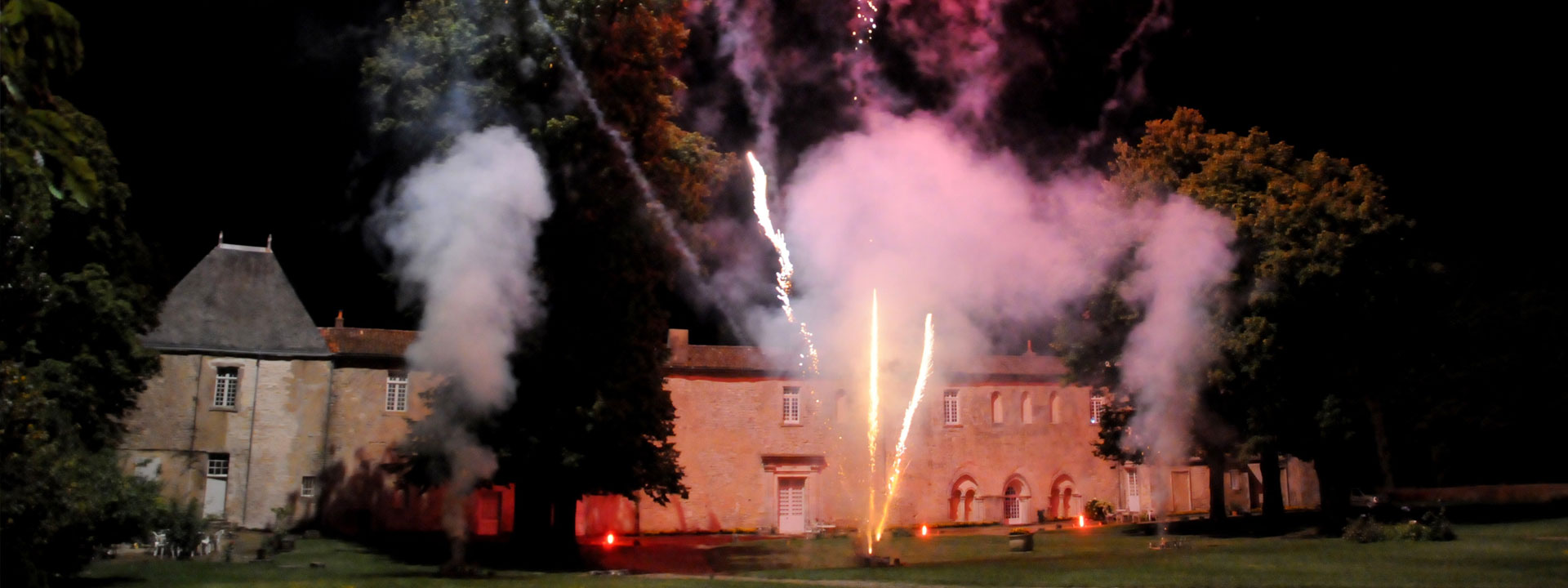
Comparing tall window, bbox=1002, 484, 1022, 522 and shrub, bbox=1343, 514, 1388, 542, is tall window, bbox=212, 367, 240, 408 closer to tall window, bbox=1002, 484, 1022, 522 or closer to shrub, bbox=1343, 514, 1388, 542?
tall window, bbox=1002, 484, 1022, 522

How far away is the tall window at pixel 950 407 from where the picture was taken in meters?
Result: 45.4

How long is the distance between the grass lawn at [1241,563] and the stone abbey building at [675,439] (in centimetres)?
744

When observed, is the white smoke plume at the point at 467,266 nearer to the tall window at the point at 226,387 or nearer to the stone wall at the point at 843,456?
the tall window at the point at 226,387

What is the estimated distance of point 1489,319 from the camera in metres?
36.2

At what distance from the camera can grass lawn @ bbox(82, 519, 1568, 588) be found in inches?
677

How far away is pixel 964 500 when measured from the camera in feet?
147

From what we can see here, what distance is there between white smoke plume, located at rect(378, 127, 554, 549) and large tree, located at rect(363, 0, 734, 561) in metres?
1.31

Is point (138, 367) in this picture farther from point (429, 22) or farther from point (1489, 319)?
point (1489, 319)

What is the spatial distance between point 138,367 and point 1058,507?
3283 cm

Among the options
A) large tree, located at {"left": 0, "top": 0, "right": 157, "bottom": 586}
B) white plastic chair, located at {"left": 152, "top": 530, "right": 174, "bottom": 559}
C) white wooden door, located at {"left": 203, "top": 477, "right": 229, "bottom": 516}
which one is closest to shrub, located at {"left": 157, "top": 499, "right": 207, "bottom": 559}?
white plastic chair, located at {"left": 152, "top": 530, "right": 174, "bottom": 559}

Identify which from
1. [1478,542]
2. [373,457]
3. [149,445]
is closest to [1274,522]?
[1478,542]

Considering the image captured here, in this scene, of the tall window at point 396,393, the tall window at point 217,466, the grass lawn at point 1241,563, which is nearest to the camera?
the grass lawn at point 1241,563

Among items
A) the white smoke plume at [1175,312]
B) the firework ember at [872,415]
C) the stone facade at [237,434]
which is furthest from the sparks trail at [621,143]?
the stone facade at [237,434]

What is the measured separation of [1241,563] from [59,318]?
26294mm
